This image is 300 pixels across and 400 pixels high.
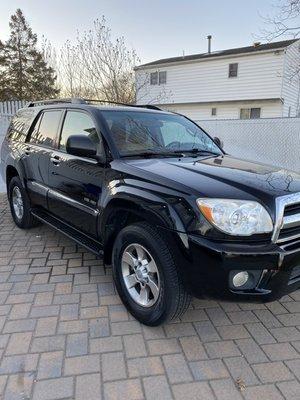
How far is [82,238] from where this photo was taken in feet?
12.2

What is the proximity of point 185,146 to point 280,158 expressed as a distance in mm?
→ 5131

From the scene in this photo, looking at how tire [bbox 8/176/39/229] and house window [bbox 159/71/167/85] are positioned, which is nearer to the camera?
tire [bbox 8/176/39/229]

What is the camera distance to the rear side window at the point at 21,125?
502cm

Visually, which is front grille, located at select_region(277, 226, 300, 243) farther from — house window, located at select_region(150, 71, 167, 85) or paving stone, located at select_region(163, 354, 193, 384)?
house window, located at select_region(150, 71, 167, 85)

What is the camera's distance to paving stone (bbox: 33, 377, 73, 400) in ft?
7.11

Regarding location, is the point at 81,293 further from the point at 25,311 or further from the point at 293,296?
the point at 293,296

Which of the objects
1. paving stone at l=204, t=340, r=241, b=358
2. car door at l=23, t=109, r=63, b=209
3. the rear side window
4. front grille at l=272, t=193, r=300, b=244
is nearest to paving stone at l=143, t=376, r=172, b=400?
paving stone at l=204, t=340, r=241, b=358

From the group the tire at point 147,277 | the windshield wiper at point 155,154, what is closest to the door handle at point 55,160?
the windshield wiper at point 155,154

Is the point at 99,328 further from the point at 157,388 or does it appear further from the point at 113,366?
the point at 157,388

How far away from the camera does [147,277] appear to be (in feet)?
9.46

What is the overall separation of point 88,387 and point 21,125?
4168 millimetres

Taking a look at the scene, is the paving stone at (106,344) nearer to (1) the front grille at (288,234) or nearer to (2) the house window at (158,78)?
(1) the front grille at (288,234)

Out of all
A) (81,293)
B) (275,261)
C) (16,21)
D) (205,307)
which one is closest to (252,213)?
(275,261)

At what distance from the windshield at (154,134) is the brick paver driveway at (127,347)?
150 cm
